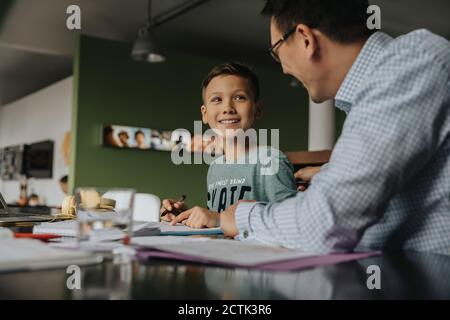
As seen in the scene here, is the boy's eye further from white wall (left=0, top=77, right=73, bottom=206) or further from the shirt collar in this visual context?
white wall (left=0, top=77, right=73, bottom=206)

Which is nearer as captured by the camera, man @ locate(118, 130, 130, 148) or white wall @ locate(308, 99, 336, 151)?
man @ locate(118, 130, 130, 148)

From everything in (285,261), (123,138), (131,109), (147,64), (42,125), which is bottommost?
(285,261)

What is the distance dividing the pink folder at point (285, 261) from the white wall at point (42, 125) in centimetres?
729

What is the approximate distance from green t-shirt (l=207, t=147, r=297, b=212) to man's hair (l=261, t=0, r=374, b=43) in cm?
73

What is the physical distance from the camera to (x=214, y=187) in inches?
78.3

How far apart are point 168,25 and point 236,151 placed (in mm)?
3983

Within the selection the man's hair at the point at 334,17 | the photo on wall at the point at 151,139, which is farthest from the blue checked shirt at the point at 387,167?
the photo on wall at the point at 151,139

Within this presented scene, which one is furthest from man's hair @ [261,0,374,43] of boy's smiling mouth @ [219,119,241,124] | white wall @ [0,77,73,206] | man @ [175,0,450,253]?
white wall @ [0,77,73,206]

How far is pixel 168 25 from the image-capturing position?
5641mm

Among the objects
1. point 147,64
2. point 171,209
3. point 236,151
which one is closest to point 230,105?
point 236,151

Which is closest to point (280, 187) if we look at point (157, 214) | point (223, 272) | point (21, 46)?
point (157, 214)

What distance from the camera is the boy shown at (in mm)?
1795

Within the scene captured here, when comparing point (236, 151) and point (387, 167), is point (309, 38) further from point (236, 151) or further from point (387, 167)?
point (236, 151)

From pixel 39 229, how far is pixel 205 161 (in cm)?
561
